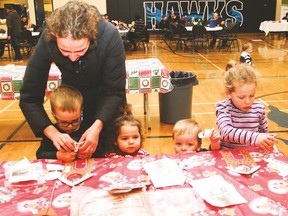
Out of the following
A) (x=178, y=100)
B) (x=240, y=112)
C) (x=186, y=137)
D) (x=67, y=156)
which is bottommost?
(x=178, y=100)

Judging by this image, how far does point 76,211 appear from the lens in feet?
4.08

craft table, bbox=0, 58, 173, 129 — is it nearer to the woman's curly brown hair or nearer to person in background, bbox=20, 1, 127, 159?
person in background, bbox=20, 1, 127, 159

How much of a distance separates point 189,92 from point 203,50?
792 centimetres

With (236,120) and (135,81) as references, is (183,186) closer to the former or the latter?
(236,120)

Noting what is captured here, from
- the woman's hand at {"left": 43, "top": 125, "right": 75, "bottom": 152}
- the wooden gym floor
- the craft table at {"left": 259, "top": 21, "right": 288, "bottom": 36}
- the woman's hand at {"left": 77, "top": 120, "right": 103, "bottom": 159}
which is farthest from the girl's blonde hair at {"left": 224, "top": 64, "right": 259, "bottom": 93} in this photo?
the craft table at {"left": 259, "top": 21, "right": 288, "bottom": 36}

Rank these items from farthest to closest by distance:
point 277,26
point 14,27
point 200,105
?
point 277,26 → point 14,27 → point 200,105

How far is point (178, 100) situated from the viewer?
4465 mm

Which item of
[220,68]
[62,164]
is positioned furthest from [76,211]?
[220,68]

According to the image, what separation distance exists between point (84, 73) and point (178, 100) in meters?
2.69

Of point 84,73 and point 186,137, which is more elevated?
point 84,73

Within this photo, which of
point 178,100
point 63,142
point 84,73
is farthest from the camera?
point 178,100

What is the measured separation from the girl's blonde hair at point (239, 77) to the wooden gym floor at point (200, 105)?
0.13 meters

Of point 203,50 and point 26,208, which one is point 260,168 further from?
point 203,50

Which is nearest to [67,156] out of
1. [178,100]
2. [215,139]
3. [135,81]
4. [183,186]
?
[183,186]
